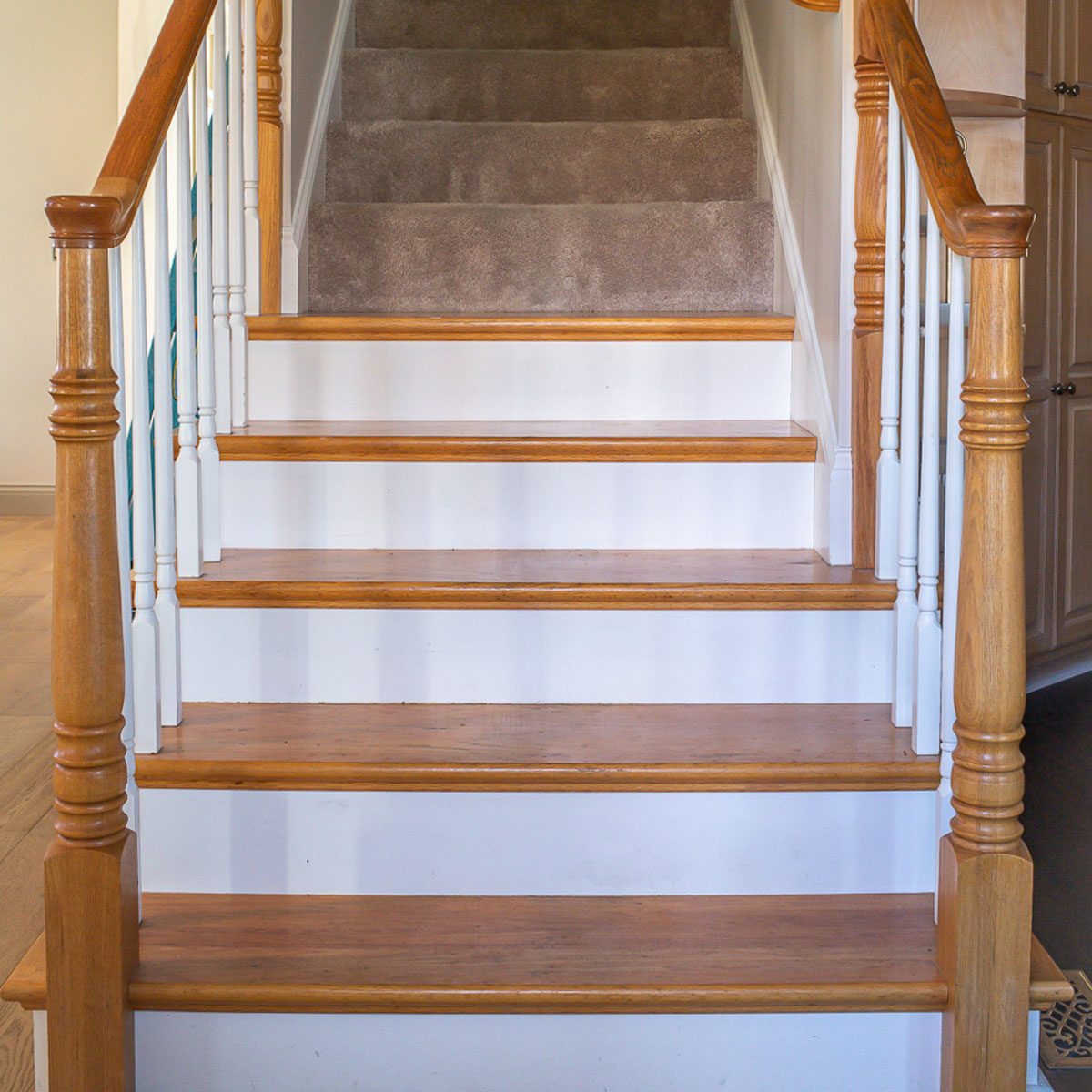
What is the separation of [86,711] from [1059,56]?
3.17 m

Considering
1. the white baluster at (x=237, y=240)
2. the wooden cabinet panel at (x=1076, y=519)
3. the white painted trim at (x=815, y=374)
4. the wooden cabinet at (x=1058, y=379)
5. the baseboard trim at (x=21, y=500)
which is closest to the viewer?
the white painted trim at (x=815, y=374)

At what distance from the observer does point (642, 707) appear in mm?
2027

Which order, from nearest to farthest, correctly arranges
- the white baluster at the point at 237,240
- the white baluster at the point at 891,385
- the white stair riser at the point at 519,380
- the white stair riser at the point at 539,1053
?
the white stair riser at the point at 539,1053
the white baluster at the point at 891,385
the white baluster at the point at 237,240
the white stair riser at the point at 519,380

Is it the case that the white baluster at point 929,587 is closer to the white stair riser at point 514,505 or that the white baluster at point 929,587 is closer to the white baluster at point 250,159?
the white stair riser at point 514,505

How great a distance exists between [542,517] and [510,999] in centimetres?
94

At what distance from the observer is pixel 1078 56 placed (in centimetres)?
359

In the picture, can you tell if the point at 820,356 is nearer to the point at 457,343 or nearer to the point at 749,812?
the point at 457,343

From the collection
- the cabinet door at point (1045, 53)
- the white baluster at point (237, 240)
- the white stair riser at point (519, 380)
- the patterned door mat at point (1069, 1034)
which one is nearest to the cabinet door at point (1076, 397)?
the cabinet door at point (1045, 53)

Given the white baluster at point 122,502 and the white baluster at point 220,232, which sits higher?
the white baluster at point 220,232

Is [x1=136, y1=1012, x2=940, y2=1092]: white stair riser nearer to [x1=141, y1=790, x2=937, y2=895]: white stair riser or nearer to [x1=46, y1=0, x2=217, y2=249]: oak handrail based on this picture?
[x1=141, y1=790, x2=937, y2=895]: white stair riser

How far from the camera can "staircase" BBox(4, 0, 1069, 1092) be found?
157 centimetres

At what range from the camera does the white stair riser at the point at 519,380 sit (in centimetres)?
258

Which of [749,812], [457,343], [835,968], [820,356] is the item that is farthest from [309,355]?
[835,968]

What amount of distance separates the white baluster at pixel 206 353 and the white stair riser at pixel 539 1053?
0.82 meters
